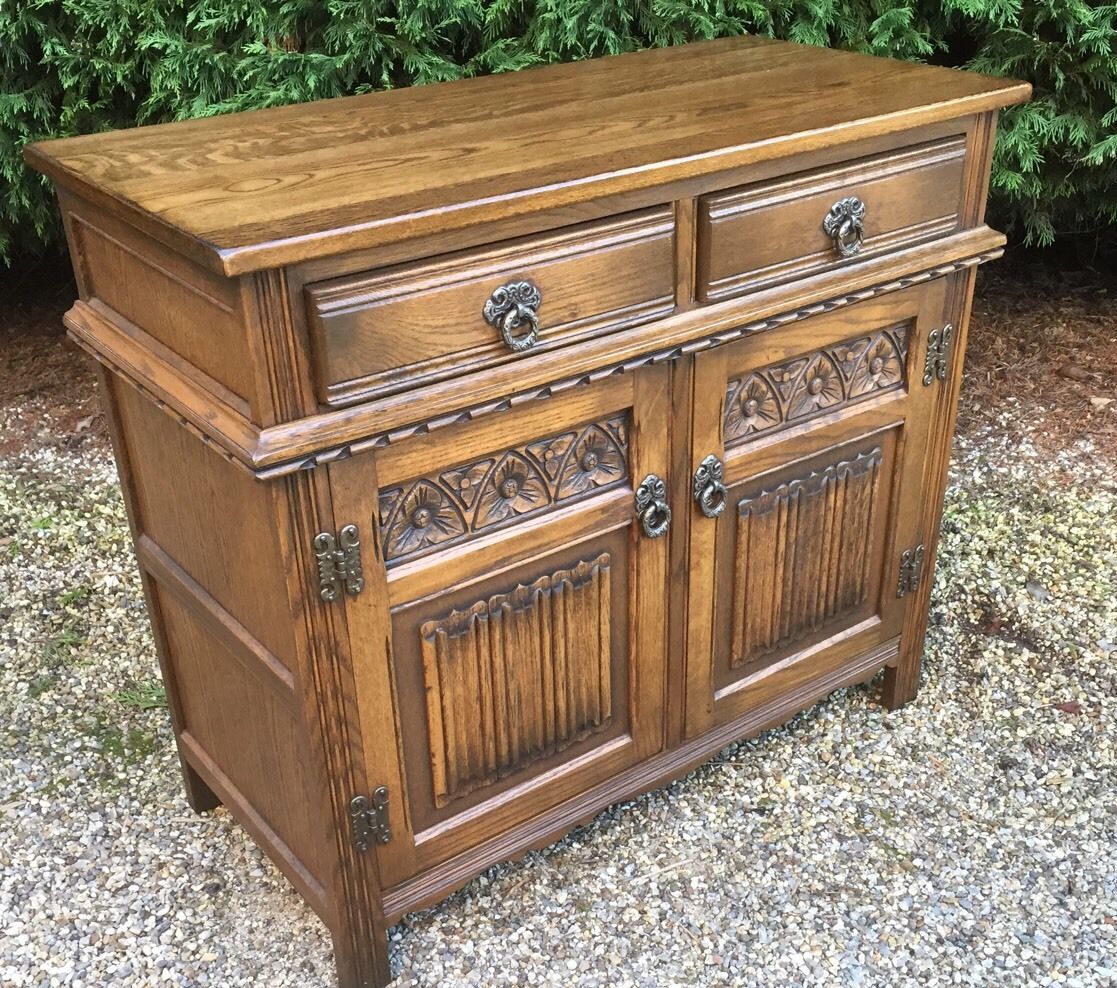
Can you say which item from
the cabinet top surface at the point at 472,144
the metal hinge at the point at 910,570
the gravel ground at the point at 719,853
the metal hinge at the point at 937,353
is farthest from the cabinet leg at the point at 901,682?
the cabinet top surface at the point at 472,144

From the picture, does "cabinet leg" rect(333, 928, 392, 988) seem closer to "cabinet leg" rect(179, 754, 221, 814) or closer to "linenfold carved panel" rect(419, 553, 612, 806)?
"linenfold carved panel" rect(419, 553, 612, 806)

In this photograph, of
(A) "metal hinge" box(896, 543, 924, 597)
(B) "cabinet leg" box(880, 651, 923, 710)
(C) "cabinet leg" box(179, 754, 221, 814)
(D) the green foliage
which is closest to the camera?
(C) "cabinet leg" box(179, 754, 221, 814)

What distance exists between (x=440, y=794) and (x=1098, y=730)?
142 centimetres

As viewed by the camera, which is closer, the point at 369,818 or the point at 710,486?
the point at 369,818

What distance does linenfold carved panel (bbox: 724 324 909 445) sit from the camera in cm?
202

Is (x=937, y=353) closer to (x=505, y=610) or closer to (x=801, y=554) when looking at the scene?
(x=801, y=554)

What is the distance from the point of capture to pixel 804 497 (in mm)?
2176

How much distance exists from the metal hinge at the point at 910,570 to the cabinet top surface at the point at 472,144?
0.85 metres

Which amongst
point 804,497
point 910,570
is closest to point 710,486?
point 804,497

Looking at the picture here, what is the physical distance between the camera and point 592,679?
80.2 inches

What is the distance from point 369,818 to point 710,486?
2.44 feet

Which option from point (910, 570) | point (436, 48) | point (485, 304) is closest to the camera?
point (485, 304)

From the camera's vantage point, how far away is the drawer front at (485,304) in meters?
1.50

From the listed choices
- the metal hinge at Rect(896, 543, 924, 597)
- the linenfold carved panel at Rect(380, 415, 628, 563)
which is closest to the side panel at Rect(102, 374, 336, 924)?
the linenfold carved panel at Rect(380, 415, 628, 563)
